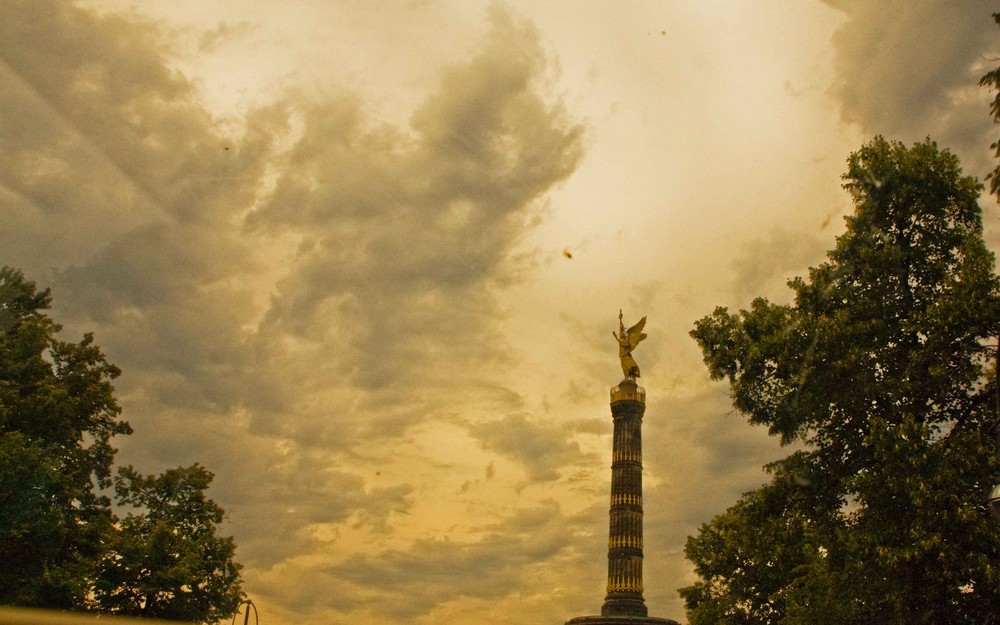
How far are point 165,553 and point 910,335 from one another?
90.4 ft

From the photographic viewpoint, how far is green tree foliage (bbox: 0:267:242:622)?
93.1 ft

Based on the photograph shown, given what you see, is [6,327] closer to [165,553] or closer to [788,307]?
[165,553]

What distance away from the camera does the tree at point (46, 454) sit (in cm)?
2794

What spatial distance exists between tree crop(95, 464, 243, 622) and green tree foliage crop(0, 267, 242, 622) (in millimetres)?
42

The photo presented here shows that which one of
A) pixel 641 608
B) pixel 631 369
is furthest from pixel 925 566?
pixel 631 369

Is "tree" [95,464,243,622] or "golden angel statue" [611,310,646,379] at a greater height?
"golden angel statue" [611,310,646,379]

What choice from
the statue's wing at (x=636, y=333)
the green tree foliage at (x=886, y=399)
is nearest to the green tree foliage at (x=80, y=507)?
the green tree foliage at (x=886, y=399)

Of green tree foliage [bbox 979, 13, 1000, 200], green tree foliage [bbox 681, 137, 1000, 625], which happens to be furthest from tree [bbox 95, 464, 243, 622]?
green tree foliage [bbox 979, 13, 1000, 200]

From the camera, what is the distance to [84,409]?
32.2m

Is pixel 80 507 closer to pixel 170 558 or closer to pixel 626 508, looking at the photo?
pixel 170 558

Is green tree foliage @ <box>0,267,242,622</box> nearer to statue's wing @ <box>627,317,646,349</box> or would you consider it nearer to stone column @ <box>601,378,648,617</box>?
stone column @ <box>601,378,648,617</box>

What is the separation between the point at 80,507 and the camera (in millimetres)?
32156

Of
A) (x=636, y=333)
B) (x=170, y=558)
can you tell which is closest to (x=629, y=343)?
(x=636, y=333)

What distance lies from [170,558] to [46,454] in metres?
6.31
